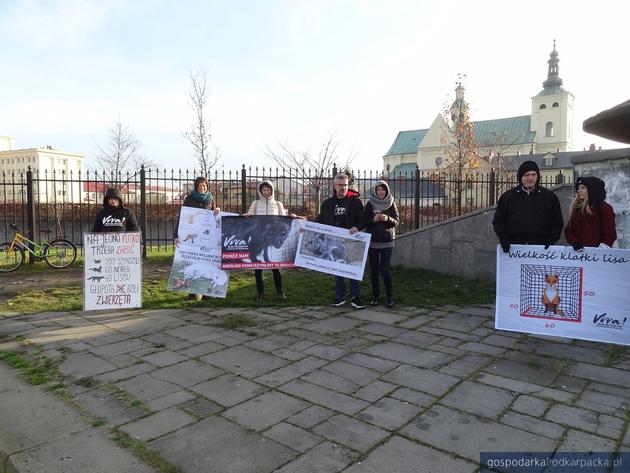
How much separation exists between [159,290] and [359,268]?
3.56 m

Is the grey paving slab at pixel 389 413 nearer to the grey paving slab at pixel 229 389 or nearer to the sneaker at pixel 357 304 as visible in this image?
the grey paving slab at pixel 229 389

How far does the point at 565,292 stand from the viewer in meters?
4.71

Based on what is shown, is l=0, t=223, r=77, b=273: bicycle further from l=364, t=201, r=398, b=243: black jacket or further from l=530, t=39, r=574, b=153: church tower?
l=530, t=39, r=574, b=153: church tower

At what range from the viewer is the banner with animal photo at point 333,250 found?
6.35 m

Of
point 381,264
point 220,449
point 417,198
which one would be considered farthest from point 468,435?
point 417,198

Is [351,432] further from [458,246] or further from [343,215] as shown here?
[458,246]

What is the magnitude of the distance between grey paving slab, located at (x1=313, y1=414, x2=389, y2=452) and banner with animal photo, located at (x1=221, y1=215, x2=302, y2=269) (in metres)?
3.67

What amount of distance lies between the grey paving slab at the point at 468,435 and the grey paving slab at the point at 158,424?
1.50 m

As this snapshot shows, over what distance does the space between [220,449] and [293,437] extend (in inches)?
18.0

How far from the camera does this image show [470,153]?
23109 millimetres

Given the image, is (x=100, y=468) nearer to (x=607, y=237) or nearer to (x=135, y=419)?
(x=135, y=419)

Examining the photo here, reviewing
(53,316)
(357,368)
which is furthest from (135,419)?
(53,316)

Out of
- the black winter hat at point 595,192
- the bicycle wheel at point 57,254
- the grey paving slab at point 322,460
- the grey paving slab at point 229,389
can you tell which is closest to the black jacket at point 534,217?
the black winter hat at point 595,192

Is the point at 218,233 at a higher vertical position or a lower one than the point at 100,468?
higher
